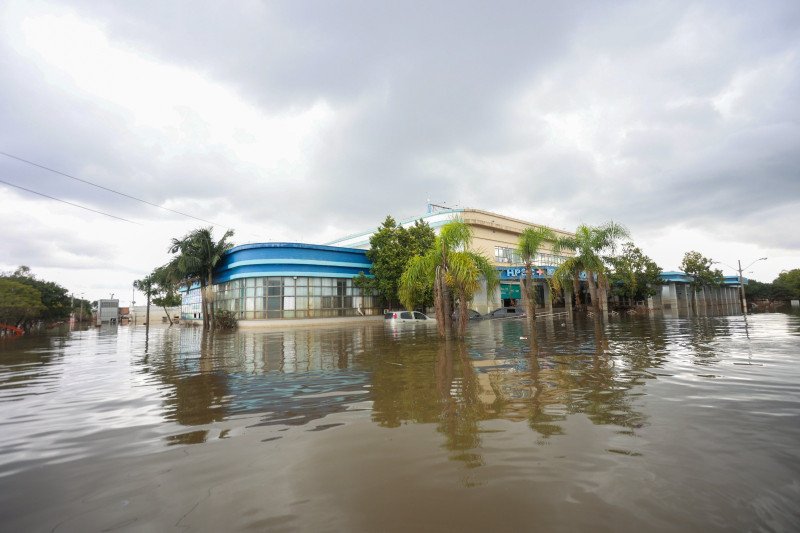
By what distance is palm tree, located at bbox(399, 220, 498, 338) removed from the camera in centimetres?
1476

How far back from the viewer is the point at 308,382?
750 cm

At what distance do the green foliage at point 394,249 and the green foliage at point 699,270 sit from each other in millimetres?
35409

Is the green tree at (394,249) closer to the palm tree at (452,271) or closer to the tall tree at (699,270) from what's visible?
the palm tree at (452,271)

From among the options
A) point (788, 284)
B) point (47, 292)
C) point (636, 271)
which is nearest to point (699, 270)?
point (636, 271)

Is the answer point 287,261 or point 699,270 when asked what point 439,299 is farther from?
point 699,270

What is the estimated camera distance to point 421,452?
3621 millimetres

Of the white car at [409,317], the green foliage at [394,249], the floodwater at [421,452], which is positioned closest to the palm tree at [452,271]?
the floodwater at [421,452]

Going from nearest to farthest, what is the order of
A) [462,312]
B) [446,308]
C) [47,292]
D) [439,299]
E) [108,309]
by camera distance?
[462,312] < [446,308] < [439,299] < [47,292] < [108,309]

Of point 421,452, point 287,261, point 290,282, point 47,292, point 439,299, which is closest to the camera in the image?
point 421,452

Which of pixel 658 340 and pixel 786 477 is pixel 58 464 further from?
pixel 658 340

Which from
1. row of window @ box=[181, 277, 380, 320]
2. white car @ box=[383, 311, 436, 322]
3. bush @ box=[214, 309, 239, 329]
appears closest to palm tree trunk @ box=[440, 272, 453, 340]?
white car @ box=[383, 311, 436, 322]

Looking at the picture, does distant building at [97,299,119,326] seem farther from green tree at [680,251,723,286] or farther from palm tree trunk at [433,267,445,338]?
green tree at [680,251,723,286]

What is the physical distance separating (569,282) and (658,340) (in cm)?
2167

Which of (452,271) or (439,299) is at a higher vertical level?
(452,271)
